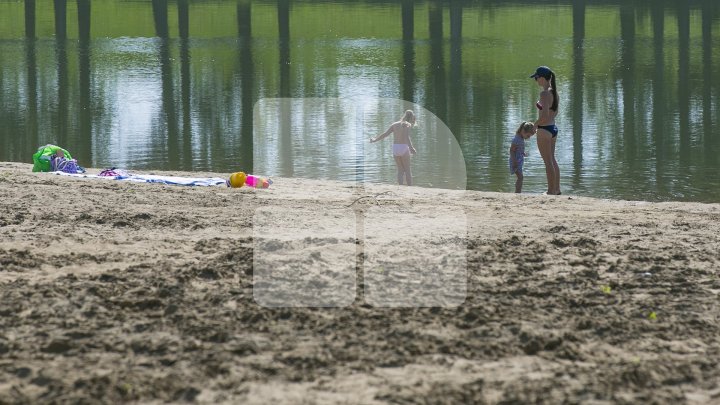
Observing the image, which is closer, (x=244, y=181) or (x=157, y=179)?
(x=244, y=181)

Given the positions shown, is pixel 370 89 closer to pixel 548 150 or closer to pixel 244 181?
pixel 548 150

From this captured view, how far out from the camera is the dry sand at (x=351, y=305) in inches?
196

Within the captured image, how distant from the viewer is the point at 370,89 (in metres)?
24.5

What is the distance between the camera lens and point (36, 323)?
231 inches

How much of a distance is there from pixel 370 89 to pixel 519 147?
12095 millimetres

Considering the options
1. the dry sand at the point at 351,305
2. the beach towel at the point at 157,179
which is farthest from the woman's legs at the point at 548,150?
the beach towel at the point at 157,179

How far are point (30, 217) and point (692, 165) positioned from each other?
35.0 feet

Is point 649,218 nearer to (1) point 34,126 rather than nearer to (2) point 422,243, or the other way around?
(2) point 422,243

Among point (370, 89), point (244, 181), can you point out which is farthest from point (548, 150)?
point (370, 89)

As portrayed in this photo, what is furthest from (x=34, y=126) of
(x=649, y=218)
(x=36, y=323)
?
(x=36, y=323)

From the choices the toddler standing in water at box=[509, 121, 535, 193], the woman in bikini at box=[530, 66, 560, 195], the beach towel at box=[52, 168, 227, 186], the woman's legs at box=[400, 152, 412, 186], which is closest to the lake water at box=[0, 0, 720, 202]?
the woman's legs at box=[400, 152, 412, 186]

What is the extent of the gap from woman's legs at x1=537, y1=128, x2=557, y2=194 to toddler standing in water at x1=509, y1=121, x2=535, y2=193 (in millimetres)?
294

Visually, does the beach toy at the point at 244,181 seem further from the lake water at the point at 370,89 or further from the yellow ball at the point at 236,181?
the lake water at the point at 370,89

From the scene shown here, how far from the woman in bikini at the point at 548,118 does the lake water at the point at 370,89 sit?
0.93 metres
